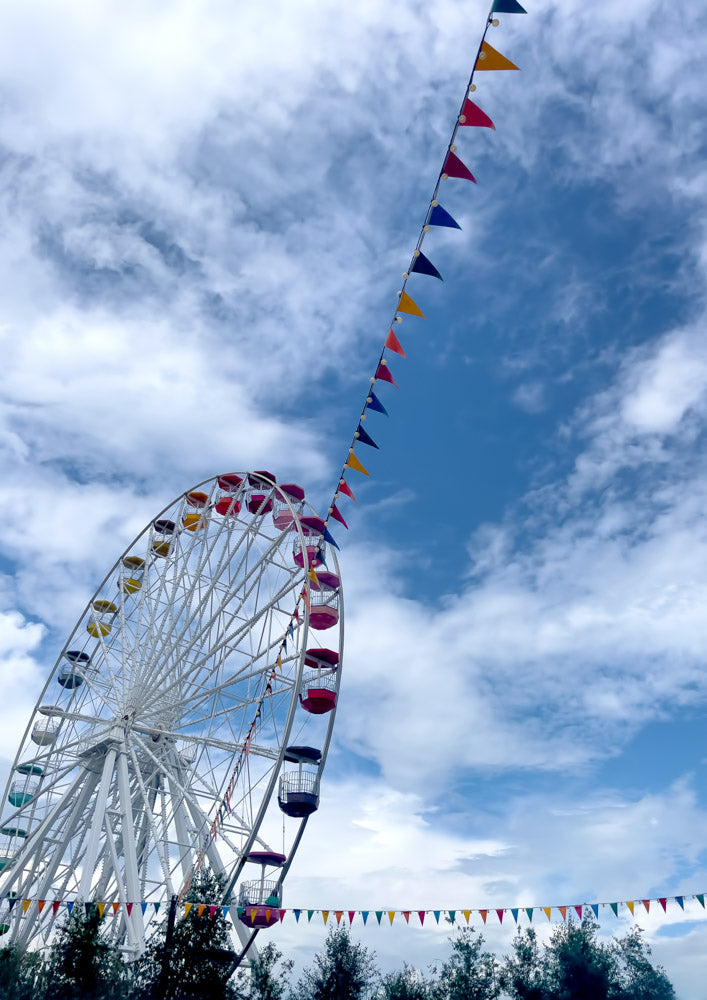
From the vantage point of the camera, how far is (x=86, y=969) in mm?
20031

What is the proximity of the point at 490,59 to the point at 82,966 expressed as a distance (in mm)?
21732

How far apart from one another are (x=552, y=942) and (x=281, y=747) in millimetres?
17356

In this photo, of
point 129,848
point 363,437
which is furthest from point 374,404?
point 129,848

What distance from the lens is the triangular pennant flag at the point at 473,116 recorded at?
14.1 meters

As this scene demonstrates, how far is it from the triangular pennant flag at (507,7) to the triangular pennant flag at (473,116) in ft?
4.71

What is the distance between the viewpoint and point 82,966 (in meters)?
20.0

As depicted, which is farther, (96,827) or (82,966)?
(96,827)

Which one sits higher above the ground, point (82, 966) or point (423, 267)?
point (423, 267)

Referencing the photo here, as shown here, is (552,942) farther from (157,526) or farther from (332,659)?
(157,526)

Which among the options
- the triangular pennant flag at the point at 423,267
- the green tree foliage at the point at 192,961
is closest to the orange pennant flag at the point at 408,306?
the triangular pennant flag at the point at 423,267

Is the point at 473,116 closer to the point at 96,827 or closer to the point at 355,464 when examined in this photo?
the point at 355,464

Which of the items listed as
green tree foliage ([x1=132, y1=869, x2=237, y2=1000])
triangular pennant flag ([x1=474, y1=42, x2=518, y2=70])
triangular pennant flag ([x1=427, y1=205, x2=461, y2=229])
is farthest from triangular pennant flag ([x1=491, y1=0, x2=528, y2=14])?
green tree foliage ([x1=132, y1=869, x2=237, y2=1000])

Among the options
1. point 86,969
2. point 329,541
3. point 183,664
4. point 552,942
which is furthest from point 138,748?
point 552,942

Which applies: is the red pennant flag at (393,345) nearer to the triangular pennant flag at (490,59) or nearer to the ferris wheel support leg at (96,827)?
the triangular pennant flag at (490,59)
